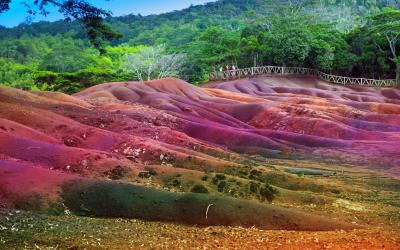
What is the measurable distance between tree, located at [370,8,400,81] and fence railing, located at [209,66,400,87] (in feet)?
10.6

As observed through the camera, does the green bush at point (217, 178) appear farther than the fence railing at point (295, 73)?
No

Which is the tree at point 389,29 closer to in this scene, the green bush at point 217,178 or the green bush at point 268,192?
the green bush at point 268,192

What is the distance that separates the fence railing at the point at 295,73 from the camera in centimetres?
8407

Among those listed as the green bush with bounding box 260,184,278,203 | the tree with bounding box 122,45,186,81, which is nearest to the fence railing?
the tree with bounding box 122,45,186,81

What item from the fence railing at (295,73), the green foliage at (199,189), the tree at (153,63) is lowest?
the green foliage at (199,189)

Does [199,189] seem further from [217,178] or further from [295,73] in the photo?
[295,73]

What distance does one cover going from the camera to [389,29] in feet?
264

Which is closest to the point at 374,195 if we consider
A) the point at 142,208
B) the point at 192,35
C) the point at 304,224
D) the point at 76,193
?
the point at 304,224

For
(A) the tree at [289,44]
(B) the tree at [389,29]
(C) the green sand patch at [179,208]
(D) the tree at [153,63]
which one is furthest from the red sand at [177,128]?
(D) the tree at [153,63]

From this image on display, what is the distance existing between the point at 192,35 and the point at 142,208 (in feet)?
368

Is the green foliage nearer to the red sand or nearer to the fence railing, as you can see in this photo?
the red sand

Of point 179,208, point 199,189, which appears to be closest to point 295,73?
point 199,189

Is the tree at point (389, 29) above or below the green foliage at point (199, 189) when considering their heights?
above

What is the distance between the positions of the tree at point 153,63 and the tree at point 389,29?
103ft
